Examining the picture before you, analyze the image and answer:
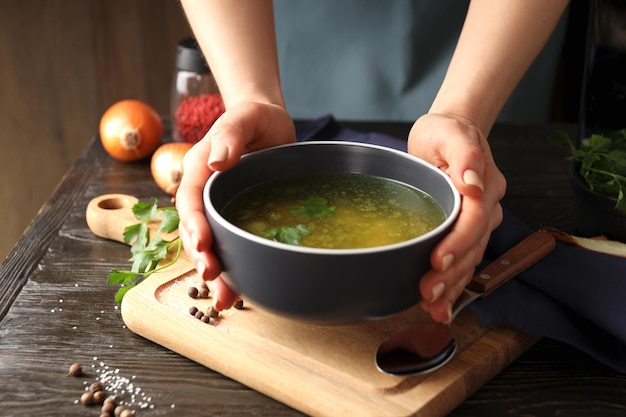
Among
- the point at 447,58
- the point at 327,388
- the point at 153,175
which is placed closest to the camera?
the point at 327,388

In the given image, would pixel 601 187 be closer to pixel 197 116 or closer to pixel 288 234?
pixel 288 234

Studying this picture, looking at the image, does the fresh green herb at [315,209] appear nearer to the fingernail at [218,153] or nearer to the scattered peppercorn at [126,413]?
the fingernail at [218,153]

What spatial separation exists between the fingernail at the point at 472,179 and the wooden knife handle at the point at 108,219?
0.53 meters

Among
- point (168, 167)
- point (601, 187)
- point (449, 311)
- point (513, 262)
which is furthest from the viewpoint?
point (168, 167)

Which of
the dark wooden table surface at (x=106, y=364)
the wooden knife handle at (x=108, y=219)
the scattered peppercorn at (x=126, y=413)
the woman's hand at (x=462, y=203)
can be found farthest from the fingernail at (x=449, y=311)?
the wooden knife handle at (x=108, y=219)

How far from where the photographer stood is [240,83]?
1224 mm

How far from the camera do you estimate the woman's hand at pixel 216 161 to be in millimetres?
902

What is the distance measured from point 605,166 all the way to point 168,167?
0.79m

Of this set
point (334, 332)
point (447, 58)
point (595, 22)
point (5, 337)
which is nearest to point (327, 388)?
point (334, 332)

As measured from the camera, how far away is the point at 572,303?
3.32 ft

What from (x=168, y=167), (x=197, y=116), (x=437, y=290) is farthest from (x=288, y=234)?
(x=197, y=116)

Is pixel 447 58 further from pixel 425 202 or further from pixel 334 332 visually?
pixel 334 332

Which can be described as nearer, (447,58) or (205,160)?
(205,160)

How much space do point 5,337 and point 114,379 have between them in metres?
0.19
